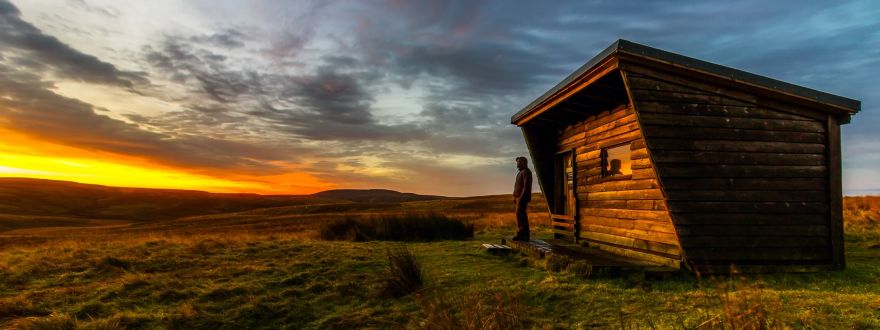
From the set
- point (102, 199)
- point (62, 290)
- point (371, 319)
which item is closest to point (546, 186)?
point (371, 319)

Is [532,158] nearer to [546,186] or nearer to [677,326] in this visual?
[546,186]

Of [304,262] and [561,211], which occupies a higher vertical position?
[561,211]

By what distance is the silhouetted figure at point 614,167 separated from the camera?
10.3 meters

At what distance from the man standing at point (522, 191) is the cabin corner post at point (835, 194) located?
19.0ft

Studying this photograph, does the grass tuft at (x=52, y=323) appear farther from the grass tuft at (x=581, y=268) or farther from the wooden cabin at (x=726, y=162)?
the wooden cabin at (x=726, y=162)

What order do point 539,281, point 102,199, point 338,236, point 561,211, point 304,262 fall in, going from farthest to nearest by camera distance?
point 102,199 → point 338,236 → point 561,211 → point 304,262 → point 539,281

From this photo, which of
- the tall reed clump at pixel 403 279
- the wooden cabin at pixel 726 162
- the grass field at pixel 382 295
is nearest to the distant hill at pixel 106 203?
the grass field at pixel 382 295

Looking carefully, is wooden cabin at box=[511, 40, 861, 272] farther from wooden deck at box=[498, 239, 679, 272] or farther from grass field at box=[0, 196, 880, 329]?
grass field at box=[0, 196, 880, 329]

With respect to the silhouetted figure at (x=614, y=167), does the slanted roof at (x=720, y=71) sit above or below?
above

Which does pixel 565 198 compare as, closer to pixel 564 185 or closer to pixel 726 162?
pixel 564 185

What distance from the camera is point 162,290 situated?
27.3 feet

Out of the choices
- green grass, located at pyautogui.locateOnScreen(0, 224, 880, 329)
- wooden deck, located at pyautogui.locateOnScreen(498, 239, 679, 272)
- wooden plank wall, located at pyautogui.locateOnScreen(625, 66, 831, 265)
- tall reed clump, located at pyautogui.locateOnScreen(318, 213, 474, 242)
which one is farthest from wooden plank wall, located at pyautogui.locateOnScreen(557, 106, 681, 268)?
tall reed clump, located at pyautogui.locateOnScreen(318, 213, 474, 242)

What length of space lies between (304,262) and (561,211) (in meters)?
7.48

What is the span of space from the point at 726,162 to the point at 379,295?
20.8ft
